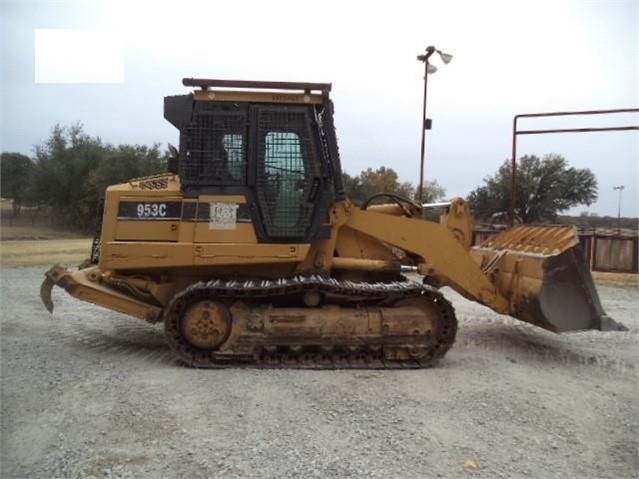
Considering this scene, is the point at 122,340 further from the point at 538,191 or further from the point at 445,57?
the point at 538,191

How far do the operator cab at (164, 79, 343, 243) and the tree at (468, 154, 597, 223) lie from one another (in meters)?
22.4

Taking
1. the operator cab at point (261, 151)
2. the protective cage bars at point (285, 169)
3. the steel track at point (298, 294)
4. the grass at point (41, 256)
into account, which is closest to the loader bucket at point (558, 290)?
the steel track at point (298, 294)

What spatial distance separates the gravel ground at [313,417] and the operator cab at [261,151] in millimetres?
1661

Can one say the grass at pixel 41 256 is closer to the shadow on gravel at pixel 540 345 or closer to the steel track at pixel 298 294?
the steel track at pixel 298 294

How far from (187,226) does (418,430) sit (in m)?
3.17

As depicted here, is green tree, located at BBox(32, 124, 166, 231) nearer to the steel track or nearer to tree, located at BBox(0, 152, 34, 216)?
tree, located at BBox(0, 152, 34, 216)

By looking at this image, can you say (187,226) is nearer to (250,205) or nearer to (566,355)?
(250,205)

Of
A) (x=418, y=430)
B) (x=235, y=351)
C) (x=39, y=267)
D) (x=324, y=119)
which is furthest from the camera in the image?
(x=39, y=267)

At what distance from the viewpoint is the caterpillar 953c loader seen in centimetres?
563

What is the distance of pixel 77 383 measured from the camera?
484 centimetres

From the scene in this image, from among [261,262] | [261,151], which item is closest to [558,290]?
[261,262]

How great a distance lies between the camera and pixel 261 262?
19.2 feet

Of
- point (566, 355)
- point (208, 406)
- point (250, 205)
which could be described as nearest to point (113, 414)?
point (208, 406)

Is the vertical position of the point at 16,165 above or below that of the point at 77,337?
above
